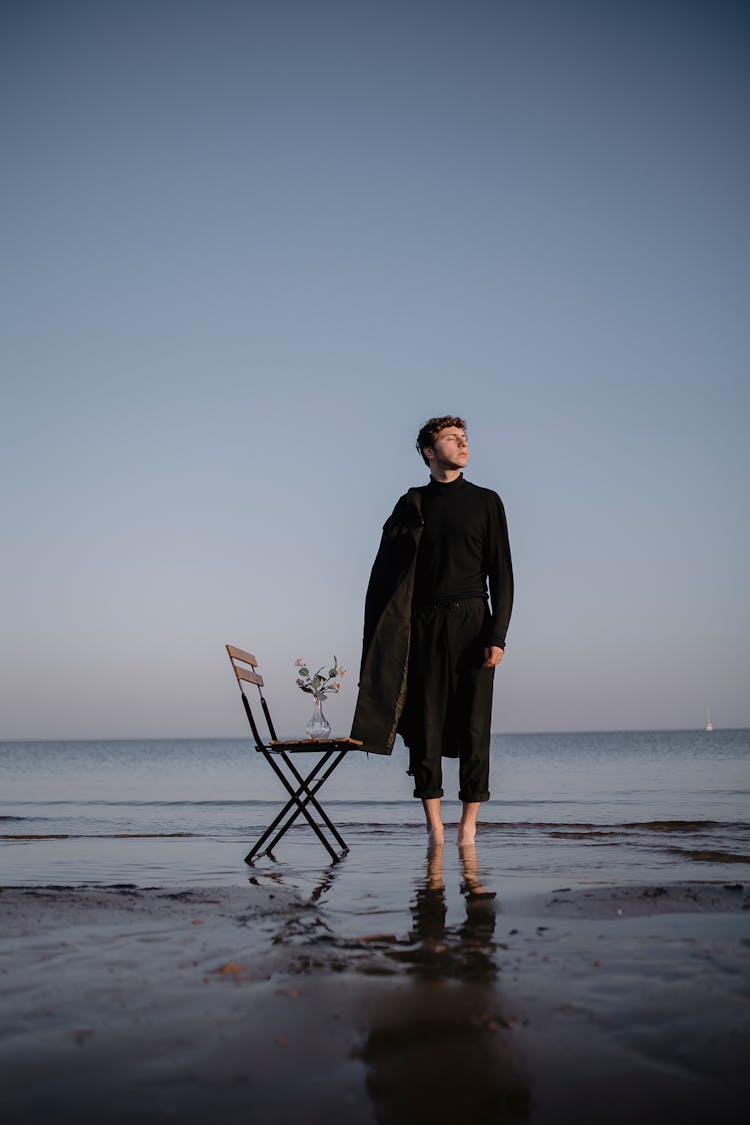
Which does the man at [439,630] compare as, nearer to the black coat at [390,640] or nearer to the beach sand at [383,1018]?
the black coat at [390,640]

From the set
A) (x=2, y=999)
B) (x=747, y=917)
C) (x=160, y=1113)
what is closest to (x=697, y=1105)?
(x=160, y=1113)

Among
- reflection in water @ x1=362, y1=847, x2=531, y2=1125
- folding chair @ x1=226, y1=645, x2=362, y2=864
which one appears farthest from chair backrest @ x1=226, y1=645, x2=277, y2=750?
reflection in water @ x1=362, y1=847, x2=531, y2=1125

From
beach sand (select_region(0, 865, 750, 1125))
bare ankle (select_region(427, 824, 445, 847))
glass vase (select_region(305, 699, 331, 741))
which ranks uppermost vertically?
glass vase (select_region(305, 699, 331, 741))

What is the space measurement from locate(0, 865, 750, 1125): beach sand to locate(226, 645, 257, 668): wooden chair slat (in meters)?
2.11

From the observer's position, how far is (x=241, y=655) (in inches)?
213

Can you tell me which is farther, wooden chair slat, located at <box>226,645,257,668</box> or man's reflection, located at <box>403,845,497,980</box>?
wooden chair slat, located at <box>226,645,257,668</box>

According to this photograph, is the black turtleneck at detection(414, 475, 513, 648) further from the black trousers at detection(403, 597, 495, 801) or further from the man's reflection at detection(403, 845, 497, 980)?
the man's reflection at detection(403, 845, 497, 980)

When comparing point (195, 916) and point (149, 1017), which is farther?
point (195, 916)

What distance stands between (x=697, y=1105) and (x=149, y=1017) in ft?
3.71

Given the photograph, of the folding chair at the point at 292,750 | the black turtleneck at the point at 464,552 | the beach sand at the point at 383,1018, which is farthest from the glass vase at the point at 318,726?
the beach sand at the point at 383,1018

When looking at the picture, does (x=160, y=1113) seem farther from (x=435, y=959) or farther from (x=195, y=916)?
(x=195, y=916)

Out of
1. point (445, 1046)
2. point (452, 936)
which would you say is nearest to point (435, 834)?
point (452, 936)

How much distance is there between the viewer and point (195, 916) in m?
3.35

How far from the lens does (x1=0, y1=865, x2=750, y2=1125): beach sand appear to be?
1447mm
